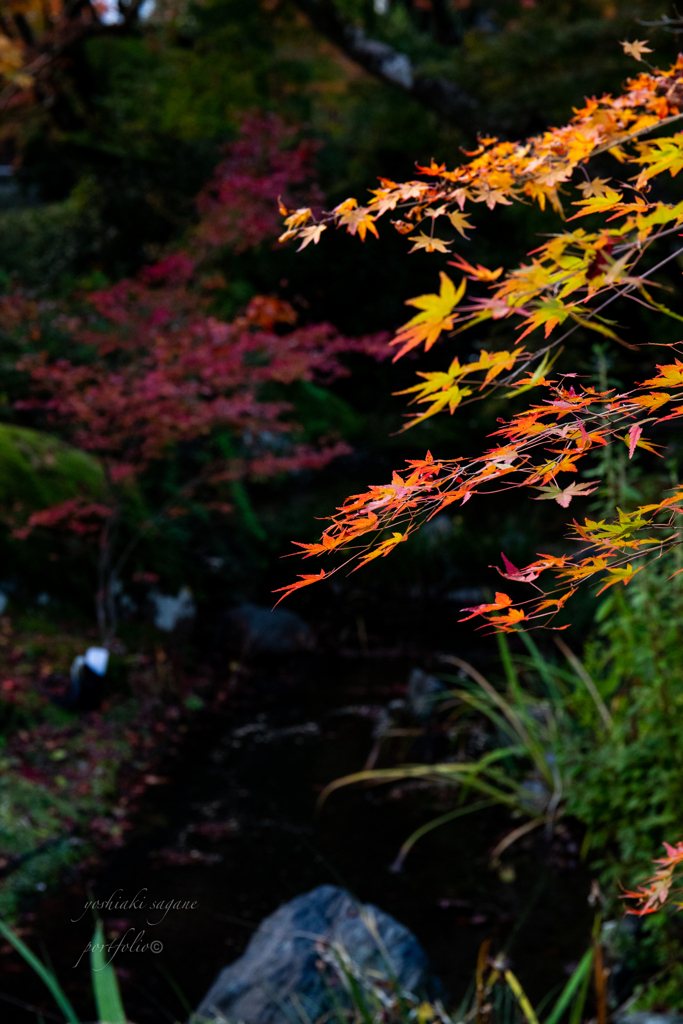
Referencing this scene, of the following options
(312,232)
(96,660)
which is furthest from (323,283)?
(312,232)

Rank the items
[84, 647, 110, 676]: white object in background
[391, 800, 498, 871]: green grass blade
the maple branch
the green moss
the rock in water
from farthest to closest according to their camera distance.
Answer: the green moss < the maple branch < [84, 647, 110, 676]: white object in background < [391, 800, 498, 871]: green grass blade < the rock in water

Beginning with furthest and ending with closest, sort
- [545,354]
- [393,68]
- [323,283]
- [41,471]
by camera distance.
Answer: [323,283] < [393,68] < [41,471] < [545,354]

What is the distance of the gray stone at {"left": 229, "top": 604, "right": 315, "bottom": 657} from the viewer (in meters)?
6.41

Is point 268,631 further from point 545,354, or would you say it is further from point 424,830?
point 545,354

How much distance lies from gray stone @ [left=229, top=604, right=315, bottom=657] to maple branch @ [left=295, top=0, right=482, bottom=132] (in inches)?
182

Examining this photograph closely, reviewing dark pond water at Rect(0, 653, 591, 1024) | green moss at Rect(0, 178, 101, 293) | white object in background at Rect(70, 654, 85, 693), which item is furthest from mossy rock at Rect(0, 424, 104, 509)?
green moss at Rect(0, 178, 101, 293)

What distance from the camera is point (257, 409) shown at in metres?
5.32

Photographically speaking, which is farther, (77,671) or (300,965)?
(77,671)

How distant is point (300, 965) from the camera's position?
96.7 inches

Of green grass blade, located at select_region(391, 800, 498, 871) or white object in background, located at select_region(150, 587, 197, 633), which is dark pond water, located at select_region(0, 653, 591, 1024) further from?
white object in background, located at select_region(150, 587, 197, 633)

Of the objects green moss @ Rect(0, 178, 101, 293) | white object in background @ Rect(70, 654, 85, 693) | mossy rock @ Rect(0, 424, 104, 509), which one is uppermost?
green moss @ Rect(0, 178, 101, 293)

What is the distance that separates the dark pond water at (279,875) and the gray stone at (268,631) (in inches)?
47.1

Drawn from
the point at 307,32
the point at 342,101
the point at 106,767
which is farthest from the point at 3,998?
the point at 342,101

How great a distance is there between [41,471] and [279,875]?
3.36m
